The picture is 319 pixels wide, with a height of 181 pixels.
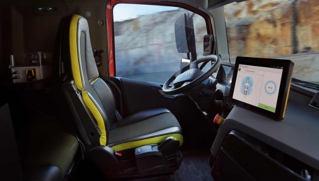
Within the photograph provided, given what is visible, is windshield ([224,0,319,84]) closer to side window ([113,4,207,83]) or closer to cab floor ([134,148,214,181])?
side window ([113,4,207,83])

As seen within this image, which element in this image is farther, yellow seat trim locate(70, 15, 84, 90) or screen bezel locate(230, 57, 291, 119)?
yellow seat trim locate(70, 15, 84, 90)

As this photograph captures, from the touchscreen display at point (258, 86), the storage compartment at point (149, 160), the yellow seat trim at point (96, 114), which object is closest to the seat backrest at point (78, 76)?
the yellow seat trim at point (96, 114)

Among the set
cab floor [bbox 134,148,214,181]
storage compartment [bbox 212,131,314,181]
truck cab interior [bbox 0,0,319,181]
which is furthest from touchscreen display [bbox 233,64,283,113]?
cab floor [bbox 134,148,214,181]

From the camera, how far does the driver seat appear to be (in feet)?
4.20

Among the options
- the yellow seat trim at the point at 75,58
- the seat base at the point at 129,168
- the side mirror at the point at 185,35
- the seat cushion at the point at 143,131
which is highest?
the side mirror at the point at 185,35

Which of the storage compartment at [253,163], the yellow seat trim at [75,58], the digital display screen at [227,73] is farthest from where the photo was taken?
the digital display screen at [227,73]

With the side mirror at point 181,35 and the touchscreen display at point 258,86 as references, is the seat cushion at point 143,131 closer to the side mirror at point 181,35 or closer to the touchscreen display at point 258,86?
the touchscreen display at point 258,86

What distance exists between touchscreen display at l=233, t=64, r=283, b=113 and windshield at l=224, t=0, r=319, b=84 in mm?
470

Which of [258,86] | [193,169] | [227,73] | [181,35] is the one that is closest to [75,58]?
[258,86]

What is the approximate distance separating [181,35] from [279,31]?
3.59 ft

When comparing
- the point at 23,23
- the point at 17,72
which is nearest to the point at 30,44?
the point at 23,23

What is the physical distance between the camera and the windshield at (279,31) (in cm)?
129

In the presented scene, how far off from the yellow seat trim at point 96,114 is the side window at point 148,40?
45.6 inches

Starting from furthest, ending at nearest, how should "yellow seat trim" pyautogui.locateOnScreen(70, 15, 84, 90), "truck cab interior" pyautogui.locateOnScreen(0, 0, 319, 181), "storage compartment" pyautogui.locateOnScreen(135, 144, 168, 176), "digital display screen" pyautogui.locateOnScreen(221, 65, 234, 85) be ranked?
"digital display screen" pyautogui.locateOnScreen(221, 65, 234, 85) < "storage compartment" pyautogui.locateOnScreen(135, 144, 168, 176) < "yellow seat trim" pyautogui.locateOnScreen(70, 15, 84, 90) < "truck cab interior" pyautogui.locateOnScreen(0, 0, 319, 181)
